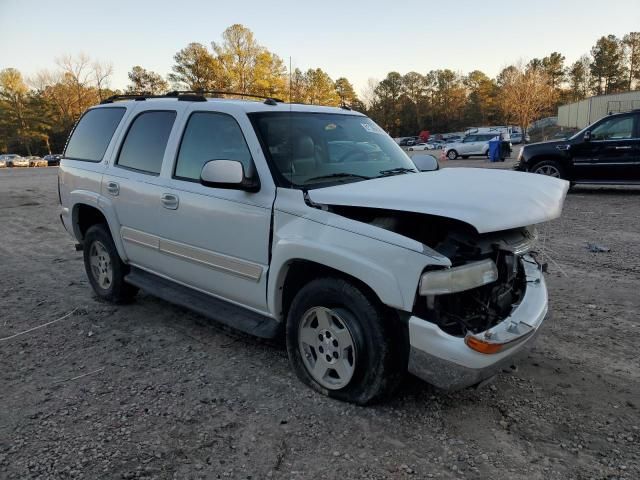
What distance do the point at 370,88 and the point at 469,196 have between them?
102 meters

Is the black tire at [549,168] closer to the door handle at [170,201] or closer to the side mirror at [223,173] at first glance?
the door handle at [170,201]

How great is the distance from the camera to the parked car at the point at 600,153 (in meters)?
11.1

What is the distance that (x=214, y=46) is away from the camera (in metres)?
59.1

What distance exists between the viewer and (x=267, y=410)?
307 centimetres

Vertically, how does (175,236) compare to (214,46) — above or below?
below

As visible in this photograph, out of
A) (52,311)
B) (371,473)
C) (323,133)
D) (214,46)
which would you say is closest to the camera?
(371,473)

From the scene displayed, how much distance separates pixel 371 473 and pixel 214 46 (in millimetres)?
63046

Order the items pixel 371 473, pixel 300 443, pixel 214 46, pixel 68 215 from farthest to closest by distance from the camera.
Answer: pixel 214 46 < pixel 68 215 < pixel 300 443 < pixel 371 473

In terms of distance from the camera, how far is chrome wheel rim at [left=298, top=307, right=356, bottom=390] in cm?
301

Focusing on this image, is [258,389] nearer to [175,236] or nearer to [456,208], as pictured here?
[175,236]

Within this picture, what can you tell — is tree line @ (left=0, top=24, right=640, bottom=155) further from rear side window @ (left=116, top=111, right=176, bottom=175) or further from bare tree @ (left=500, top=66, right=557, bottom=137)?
rear side window @ (left=116, top=111, right=176, bottom=175)

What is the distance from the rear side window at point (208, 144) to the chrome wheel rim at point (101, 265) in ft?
5.35

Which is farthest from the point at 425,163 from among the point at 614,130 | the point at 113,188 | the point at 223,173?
the point at 614,130

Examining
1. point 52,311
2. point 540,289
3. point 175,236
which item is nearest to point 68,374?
point 175,236
